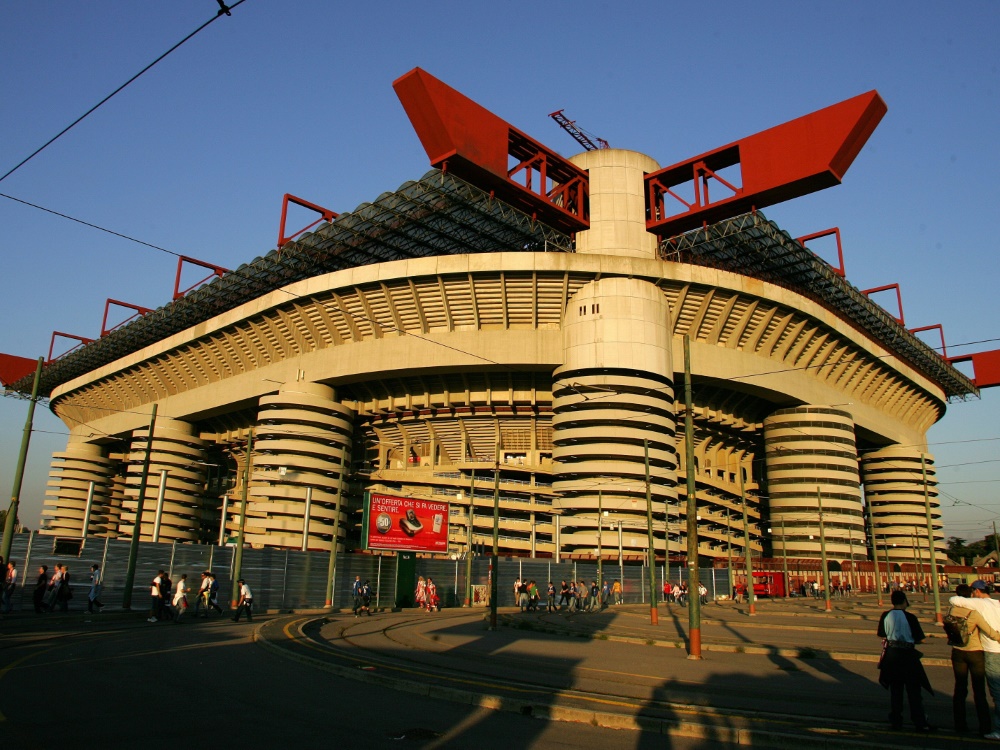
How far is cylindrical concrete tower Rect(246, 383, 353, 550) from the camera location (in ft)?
181

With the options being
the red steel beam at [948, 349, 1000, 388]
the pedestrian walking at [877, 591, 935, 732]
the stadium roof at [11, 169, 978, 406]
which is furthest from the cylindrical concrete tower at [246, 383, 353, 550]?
the red steel beam at [948, 349, 1000, 388]

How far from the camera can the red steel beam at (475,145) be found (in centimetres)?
4475

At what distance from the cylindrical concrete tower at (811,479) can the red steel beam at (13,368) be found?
8256 cm

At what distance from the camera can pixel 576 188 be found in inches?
2292

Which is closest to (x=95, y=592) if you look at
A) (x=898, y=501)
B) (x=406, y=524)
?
(x=406, y=524)

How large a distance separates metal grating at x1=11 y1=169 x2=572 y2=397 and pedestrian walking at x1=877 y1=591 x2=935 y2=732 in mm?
41130

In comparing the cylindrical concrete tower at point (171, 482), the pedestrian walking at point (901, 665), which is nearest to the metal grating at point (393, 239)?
the cylindrical concrete tower at point (171, 482)

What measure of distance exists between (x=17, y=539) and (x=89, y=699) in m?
22.4

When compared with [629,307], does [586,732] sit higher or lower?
lower

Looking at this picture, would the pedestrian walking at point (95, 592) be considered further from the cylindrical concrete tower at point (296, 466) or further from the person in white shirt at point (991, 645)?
the person in white shirt at point (991, 645)

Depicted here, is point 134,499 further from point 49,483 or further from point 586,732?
point 586,732

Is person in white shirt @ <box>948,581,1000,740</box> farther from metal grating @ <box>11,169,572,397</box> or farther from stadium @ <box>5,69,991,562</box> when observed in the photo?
metal grating @ <box>11,169,572,397</box>

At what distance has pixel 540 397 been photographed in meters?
57.8

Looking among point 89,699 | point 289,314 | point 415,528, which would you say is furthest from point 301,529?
point 89,699
